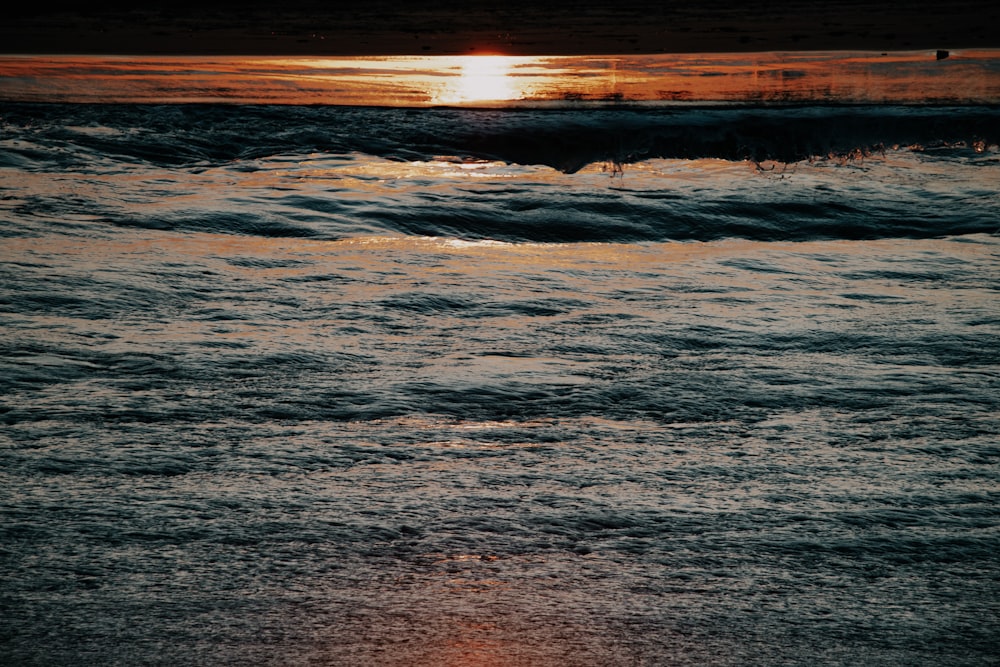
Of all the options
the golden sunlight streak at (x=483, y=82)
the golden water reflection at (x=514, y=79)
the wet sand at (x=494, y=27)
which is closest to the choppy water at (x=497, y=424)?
the golden water reflection at (x=514, y=79)

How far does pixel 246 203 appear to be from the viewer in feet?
21.7

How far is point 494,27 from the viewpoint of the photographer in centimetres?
1950

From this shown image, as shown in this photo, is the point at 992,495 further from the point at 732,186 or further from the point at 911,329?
the point at 732,186

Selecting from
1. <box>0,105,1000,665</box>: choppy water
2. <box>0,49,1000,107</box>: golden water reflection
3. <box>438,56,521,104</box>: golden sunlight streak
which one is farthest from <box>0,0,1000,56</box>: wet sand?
<box>0,105,1000,665</box>: choppy water

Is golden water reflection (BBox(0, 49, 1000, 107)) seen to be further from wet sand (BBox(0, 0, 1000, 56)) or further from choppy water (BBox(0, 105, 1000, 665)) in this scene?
choppy water (BBox(0, 105, 1000, 665))

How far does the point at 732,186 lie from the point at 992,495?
442 centimetres

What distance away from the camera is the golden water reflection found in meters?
10.4

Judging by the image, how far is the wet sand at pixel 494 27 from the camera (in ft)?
53.3

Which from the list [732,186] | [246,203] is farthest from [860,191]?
[246,203]

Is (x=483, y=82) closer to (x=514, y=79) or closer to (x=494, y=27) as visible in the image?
(x=514, y=79)

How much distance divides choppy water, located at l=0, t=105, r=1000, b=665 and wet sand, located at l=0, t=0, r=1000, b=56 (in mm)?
9848

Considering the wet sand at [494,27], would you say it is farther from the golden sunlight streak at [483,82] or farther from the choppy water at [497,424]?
the choppy water at [497,424]

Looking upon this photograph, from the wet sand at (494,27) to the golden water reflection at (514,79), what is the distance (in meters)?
1.43

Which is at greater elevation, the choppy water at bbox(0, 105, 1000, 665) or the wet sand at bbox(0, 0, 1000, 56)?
the wet sand at bbox(0, 0, 1000, 56)
